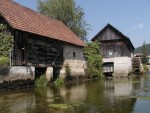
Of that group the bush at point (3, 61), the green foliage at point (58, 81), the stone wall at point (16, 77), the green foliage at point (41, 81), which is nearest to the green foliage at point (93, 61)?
the green foliage at point (58, 81)

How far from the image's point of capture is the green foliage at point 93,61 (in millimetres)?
36875

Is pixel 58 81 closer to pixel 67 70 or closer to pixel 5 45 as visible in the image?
pixel 67 70

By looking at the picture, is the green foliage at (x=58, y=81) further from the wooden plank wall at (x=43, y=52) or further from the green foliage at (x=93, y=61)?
the green foliage at (x=93, y=61)

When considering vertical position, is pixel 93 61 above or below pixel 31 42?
below

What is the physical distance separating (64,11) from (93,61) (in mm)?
15472

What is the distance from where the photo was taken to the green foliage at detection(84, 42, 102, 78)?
1452 inches

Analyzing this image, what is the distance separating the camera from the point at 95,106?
13289 millimetres

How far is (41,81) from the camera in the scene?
82.4 ft

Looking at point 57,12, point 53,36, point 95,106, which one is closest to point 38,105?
point 95,106

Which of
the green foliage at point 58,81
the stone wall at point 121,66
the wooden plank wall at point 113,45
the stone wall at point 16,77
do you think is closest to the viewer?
the stone wall at point 16,77

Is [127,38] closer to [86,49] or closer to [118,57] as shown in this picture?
[118,57]

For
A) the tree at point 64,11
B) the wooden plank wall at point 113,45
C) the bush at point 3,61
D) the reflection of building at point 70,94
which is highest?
the tree at point 64,11

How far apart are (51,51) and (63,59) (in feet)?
9.19

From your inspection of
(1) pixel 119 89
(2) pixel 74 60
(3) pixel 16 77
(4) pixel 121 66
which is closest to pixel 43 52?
(3) pixel 16 77
